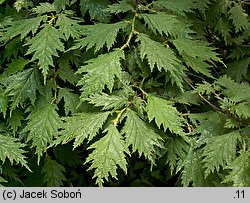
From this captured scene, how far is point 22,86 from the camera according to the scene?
1.35 metres

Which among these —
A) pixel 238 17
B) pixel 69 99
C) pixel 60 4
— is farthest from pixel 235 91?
pixel 60 4

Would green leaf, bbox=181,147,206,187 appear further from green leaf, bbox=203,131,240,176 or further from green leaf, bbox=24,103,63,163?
green leaf, bbox=24,103,63,163

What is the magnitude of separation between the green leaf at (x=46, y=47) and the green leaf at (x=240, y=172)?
70 cm

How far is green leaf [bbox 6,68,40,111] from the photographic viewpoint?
4.37ft

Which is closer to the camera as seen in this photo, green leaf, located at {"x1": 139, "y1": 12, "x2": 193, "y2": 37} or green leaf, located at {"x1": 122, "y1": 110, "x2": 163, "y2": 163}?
green leaf, located at {"x1": 122, "y1": 110, "x2": 163, "y2": 163}

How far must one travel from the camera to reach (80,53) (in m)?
1.47

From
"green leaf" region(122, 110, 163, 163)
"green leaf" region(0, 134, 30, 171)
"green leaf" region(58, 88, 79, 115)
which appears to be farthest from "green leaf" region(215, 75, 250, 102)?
"green leaf" region(0, 134, 30, 171)

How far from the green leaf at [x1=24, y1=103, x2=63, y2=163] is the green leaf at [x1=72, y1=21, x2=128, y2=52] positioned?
0.87 ft

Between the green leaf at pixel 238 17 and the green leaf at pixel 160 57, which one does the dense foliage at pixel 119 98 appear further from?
the green leaf at pixel 238 17

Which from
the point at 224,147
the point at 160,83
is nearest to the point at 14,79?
the point at 160,83

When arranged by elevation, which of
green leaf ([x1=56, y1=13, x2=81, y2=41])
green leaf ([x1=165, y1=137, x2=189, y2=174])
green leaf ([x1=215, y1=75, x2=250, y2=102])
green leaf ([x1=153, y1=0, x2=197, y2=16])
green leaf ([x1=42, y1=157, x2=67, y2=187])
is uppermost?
green leaf ([x1=153, y1=0, x2=197, y2=16])

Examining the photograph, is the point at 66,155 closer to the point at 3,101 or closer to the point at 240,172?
the point at 3,101

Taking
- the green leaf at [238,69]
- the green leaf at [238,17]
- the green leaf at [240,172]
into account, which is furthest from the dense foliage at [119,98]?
the green leaf at [238,69]
